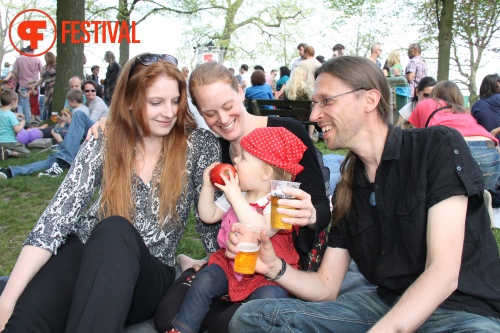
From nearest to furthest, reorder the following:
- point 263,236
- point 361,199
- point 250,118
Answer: point 263,236 → point 361,199 → point 250,118

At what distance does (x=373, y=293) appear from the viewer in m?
2.51

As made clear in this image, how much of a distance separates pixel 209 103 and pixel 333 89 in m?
0.87

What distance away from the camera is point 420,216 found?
2115 millimetres

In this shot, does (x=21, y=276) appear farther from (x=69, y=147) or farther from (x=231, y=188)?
(x=69, y=147)

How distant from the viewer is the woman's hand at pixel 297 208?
2281 millimetres

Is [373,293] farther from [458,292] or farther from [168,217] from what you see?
[168,217]

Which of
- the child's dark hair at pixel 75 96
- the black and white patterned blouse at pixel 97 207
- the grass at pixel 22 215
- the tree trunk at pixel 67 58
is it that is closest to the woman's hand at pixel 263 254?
the black and white patterned blouse at pixel 97 207

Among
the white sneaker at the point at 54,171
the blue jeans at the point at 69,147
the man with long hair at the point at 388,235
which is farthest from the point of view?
the blue jeans at the point at 69,147

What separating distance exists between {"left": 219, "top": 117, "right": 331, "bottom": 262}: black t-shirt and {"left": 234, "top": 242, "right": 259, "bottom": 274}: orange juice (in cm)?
52

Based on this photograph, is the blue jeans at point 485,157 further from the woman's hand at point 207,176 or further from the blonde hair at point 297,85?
the blonde hair at point 297,85

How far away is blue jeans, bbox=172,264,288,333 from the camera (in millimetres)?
2570

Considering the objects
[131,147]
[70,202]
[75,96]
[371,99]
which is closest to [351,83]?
[371,99]

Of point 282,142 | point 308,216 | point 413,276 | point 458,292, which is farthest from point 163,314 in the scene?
point 458,292

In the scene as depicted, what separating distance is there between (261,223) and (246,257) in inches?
16.3
